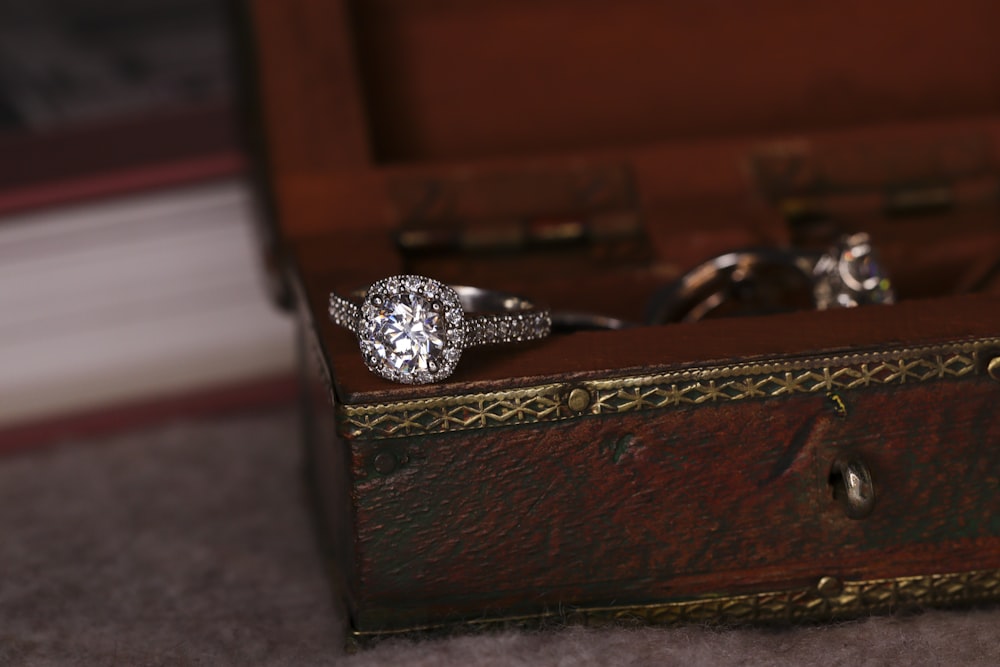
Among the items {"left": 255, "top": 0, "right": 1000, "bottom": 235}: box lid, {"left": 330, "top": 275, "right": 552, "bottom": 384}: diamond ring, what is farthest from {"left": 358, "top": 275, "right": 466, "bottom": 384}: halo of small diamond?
{"left": 255, "top": 0, "right": 1000, "bottom": 235}: box lid

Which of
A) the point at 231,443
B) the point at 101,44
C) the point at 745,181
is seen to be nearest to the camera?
the point at 745,181

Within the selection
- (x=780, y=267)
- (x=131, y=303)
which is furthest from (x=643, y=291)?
(x=131, y=303)

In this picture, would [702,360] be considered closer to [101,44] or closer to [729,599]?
[729,599]

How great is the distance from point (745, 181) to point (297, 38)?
372 millimetres

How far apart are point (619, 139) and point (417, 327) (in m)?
0.52

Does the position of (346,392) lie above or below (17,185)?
below

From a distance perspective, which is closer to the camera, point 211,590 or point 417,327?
point 417,327

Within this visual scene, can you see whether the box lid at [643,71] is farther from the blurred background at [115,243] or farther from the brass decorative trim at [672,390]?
the brass decorative trim at [672,390]

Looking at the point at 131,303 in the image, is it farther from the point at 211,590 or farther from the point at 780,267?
the point at 780,267

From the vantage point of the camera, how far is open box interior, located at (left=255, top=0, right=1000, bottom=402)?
966mm

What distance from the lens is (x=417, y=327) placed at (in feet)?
2.19

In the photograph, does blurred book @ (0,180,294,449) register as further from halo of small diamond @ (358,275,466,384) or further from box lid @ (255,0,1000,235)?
halo of small diamond @ (358,275,466,384)

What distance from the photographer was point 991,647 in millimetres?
699

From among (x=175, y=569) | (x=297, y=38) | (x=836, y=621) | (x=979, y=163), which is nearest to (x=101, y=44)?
(x=297, y=38)
